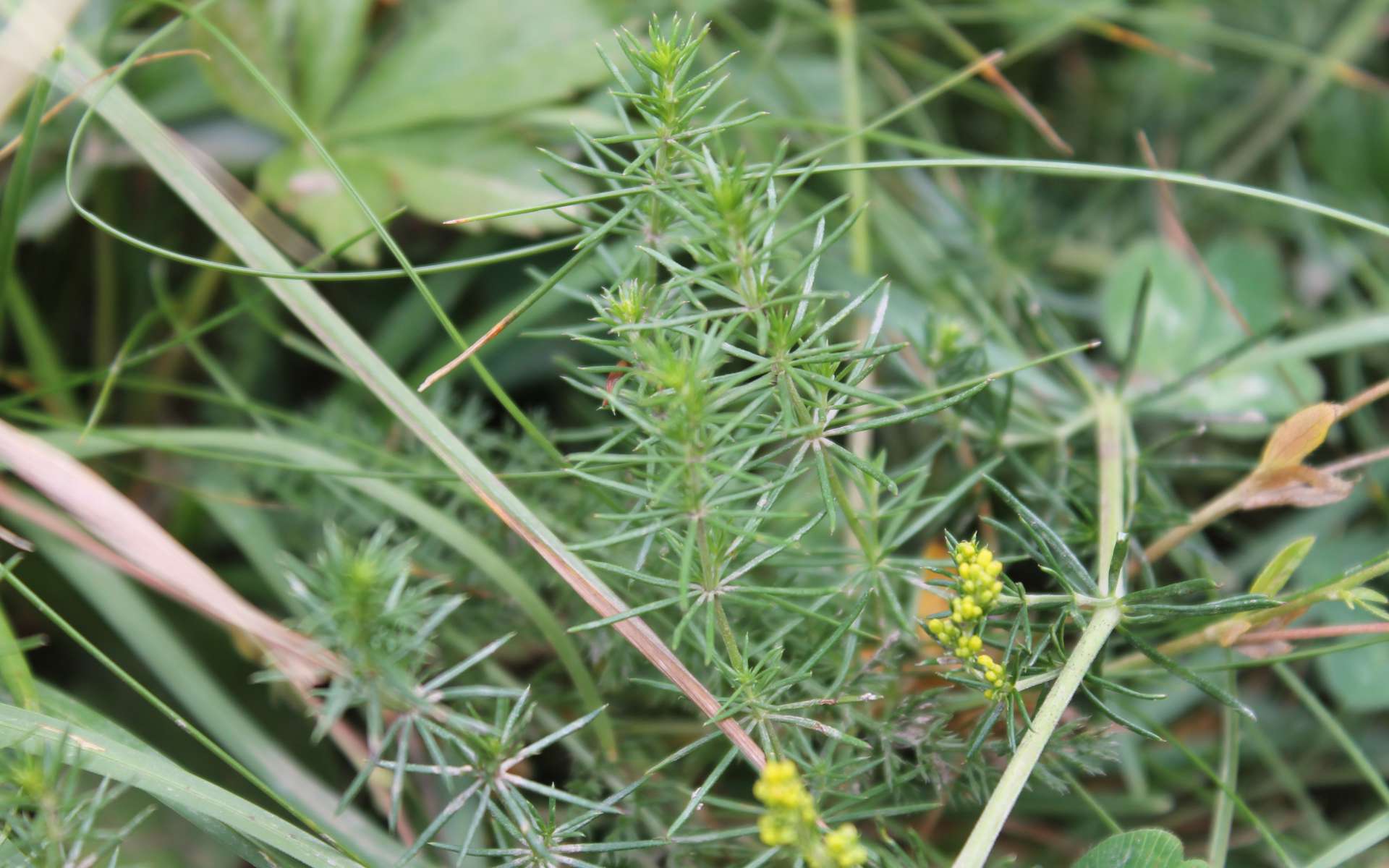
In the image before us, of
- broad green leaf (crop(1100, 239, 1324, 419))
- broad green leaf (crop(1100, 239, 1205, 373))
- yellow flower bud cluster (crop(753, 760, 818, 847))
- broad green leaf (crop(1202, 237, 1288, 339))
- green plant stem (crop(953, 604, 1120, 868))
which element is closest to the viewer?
yellow flower bud cluster (crop(753, 760, 818, 847))

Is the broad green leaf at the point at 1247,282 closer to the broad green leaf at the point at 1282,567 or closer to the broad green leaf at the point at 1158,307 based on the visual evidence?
the broad green leaf at the point at 1158,307

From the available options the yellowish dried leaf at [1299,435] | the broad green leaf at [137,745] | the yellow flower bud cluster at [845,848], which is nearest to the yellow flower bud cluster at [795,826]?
the yellow flower bud cluster at [845,848]

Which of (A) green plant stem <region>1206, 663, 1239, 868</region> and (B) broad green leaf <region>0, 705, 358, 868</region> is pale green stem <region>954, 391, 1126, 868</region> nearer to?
(A) green plant stem <region>1206, 663, 1239, 868</region>

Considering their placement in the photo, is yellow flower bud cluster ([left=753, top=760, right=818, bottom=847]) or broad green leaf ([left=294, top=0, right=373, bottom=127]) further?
broad green leaf ([left=294, top=0, right=373, bottom=127])

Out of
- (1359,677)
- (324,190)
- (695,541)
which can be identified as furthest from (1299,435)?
(324,190)

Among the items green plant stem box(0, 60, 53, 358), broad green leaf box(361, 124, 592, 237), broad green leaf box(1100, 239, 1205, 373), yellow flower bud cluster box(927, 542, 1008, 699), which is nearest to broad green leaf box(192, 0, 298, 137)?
broad green leaf box(361, 124, 592, 237)
